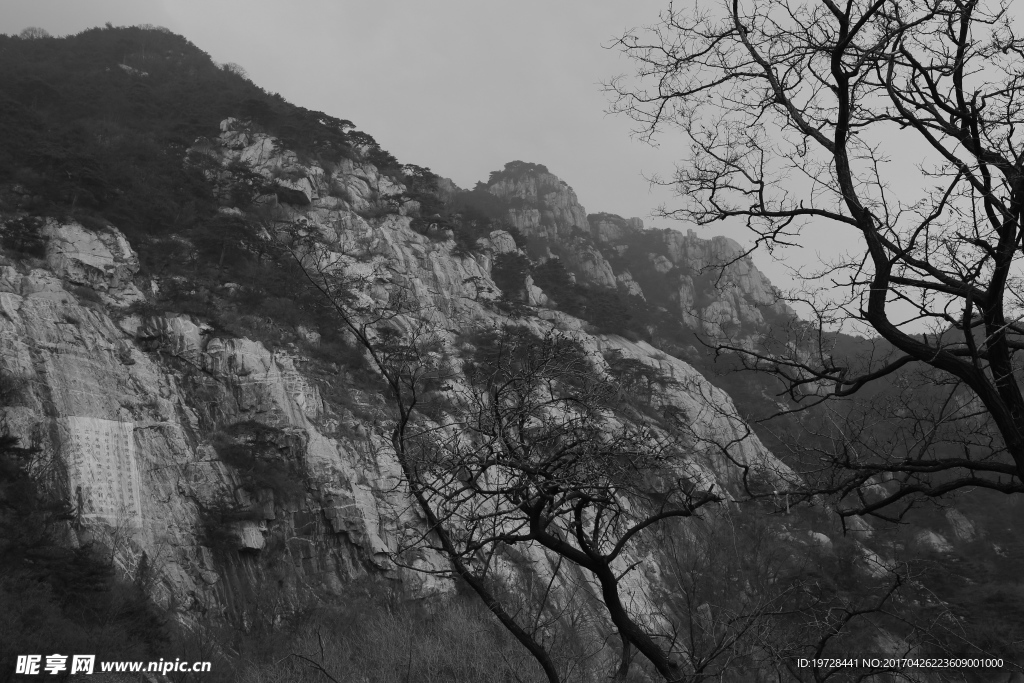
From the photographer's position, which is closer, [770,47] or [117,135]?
[770,47]

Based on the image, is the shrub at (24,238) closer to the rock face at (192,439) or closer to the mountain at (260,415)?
the mountain at (260,415)

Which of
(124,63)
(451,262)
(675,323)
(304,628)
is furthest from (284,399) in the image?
(124,63)

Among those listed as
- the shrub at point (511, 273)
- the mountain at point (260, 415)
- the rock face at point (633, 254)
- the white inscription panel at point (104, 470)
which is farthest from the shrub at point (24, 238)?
the rock face at point (633, 254)

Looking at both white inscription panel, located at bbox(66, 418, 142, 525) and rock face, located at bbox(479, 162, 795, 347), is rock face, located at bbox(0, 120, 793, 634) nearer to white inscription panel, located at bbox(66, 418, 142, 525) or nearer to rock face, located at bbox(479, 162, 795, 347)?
white inscription panel, located at bbox(66, 418, 142, 525)

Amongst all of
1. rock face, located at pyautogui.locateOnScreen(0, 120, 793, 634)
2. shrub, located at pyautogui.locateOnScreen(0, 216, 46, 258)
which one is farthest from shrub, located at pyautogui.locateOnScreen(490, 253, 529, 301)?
shrub, located at pyautogui.locateOnScreen(0, 216, 46, 258)

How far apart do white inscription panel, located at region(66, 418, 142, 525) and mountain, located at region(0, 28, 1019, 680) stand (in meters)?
0.06

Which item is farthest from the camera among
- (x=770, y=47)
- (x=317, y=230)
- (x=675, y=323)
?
(x=675, y=323)

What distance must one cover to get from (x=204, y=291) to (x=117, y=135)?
622 inches

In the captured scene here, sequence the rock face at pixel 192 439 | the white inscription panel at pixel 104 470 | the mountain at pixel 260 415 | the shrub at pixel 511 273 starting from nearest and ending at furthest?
1. the mountain at pixel 260 415
2. the white inscription panel at pixel 104 470
3. the rock face at pixel 192 439
4. the shrub at pixel 511 273

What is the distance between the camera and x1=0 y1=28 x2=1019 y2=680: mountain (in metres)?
13.1

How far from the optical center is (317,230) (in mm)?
32000

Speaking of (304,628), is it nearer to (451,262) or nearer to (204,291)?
(204,291)

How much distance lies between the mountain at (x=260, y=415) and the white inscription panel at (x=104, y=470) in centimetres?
6

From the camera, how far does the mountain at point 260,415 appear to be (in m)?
13.1
